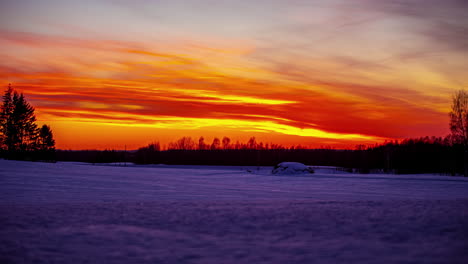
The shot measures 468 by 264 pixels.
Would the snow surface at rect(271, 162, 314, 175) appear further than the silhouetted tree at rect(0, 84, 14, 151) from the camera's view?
No

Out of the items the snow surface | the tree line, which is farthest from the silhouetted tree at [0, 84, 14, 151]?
the snow surface

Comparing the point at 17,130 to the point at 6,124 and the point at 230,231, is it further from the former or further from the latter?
the point at 230,231

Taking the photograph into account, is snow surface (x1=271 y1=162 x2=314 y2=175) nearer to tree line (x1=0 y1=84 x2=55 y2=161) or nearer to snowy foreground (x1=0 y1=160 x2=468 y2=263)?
snowy foreground (x1=0 y1=160 x2=468 y2=263)

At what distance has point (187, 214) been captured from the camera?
11.2m

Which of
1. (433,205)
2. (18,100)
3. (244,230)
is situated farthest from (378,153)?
(244,230)

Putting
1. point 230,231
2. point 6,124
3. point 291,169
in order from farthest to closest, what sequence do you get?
point 6,124, point 291,169, point 230,231

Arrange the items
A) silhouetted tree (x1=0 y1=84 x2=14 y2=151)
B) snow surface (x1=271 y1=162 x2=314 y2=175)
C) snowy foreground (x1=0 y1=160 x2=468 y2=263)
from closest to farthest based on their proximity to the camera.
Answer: snowy foreground (x1=0 y1=160 x2=468 y2=263), snow surface (x1=271 y1=162 x2=314 y2=175), silhouetted tree (x1=0 y1=84 x2=14 y2=151)

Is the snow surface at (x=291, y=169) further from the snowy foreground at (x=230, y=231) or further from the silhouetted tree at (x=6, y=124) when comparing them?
the silhouetted tree at (x=6, y=124)

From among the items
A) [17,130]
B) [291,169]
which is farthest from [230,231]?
[17,130]

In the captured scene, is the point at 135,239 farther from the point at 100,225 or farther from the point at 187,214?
the point at 187,214

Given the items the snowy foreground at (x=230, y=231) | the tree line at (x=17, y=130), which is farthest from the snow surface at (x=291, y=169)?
the tree line at (x=17, y=130)

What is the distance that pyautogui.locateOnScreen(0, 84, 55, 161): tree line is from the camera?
59.5 m

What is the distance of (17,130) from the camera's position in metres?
60.4

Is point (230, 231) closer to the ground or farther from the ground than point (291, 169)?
closer to the ground
